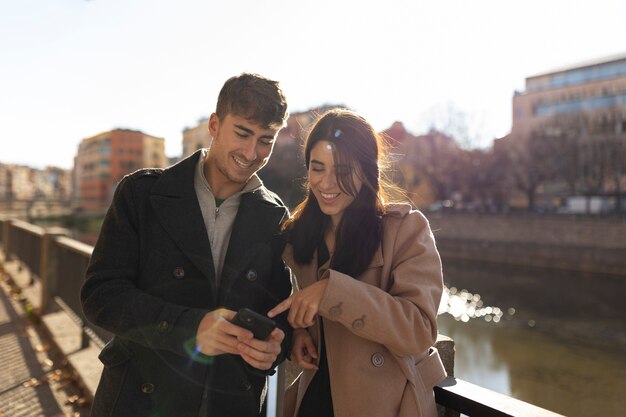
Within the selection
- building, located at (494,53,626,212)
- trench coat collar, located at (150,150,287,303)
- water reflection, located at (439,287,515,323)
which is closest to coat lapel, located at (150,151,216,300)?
trench coat collar, located at (150,150,287,303)

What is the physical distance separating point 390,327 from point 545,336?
15.0 m

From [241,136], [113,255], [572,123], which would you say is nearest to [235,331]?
[113,255]

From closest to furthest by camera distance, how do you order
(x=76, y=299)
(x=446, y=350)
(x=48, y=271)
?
1. (x=446, y=350)
2. (x=76, y=299)
3. (x=48, y=271)

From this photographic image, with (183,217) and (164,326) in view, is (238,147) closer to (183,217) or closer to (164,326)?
(183,217)

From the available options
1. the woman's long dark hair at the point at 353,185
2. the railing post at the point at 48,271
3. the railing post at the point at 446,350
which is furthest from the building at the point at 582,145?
the woman's long dark hair at the point at 353,185

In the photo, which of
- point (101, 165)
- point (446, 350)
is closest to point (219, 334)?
point (446, 350)

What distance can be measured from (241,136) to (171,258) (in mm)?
473

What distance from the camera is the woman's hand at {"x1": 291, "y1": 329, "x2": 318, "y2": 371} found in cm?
161

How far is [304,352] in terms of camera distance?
1.64m

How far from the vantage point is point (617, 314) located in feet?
55.0

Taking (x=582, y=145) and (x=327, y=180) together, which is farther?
(x=582, y=145)

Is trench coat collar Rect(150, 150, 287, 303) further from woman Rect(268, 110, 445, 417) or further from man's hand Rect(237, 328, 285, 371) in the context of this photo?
man's hand Rect(237, 328, 285, 371)

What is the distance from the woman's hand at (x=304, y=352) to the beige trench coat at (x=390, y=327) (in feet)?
0.18

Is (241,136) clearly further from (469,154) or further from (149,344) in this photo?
(469,154)
